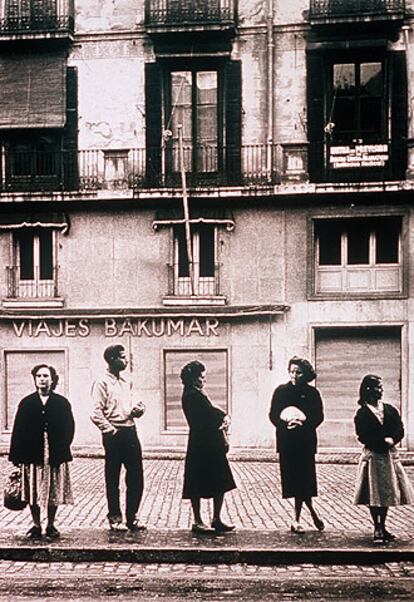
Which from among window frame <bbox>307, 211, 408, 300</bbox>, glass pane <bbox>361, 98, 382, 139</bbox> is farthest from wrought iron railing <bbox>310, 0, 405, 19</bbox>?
window frame <bbox>307, 211, 408, 300</bbox>

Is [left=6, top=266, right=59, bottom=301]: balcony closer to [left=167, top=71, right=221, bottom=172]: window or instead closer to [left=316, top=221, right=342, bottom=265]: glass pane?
[left=167, top=71, right=221, bottom=172]: window

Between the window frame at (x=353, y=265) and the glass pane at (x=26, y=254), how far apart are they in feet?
19.8

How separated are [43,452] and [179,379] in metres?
9.01

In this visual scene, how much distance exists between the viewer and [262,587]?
838 centimetres

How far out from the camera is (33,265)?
19609 millimetres

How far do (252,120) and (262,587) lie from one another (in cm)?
1262

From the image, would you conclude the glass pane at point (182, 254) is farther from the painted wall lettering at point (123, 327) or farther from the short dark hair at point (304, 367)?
the short dark hair at point (304, 367)

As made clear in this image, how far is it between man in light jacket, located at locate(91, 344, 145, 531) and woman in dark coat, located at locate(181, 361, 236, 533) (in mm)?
584

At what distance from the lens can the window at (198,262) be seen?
→ 62.5ft

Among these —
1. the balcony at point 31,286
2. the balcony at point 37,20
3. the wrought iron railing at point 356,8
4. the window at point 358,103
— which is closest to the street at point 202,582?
the balcony at point 31,286

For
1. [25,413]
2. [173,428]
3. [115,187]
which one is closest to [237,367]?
[173,428]

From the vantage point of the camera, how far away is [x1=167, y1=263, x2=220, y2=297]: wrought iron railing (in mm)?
19016

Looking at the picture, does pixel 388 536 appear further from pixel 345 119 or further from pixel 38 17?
pixel 38 17

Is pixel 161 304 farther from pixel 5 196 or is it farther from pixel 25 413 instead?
pixel 25 413
